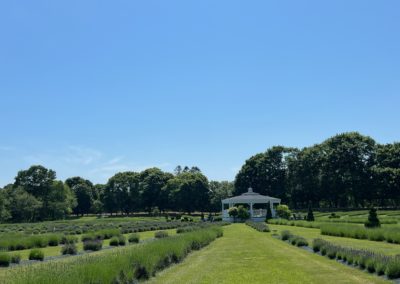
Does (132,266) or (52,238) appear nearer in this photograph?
(132,266)

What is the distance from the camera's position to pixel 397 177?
69688 millimetres

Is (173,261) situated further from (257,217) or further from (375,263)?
(257,217)

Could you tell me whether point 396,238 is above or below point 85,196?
below

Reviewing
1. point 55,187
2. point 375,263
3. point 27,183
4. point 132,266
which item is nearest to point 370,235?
point 375,263

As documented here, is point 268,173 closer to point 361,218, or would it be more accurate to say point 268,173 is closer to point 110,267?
point 361,218

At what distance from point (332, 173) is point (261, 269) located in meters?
68.0

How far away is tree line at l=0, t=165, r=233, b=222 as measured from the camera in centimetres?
8688

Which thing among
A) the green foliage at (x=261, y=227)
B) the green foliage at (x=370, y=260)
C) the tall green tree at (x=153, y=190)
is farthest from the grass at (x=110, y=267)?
the tall green tree at (x=153, y=190)

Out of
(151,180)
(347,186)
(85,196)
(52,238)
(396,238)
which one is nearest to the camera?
(396,238)

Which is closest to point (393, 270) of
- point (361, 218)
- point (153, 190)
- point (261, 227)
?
point (261, 227)

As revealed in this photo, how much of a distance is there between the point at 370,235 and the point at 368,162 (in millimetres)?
56917

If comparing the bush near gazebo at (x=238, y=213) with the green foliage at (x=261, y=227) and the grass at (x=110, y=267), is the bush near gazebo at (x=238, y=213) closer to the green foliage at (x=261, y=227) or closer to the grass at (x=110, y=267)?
the green foliage at (x=261, y=227)

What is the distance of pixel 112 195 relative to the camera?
11000 centimetres

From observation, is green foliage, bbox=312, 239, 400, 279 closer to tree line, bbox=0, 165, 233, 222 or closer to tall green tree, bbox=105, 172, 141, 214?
tree line, bbox=0, 165, 233, 222
